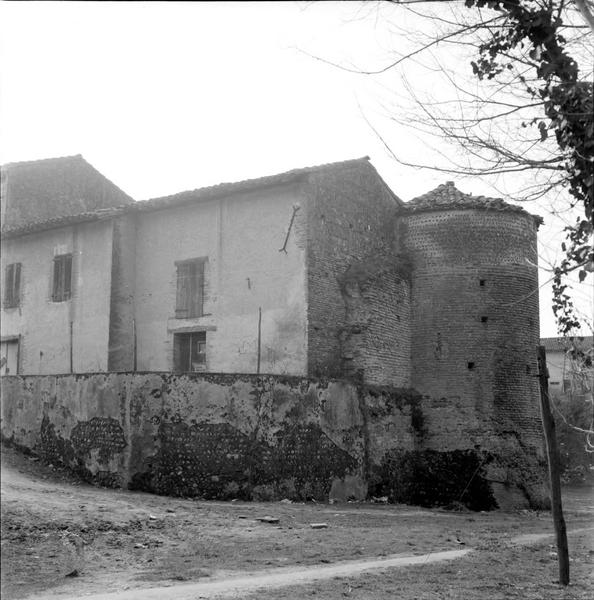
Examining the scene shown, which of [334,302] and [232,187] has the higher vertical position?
[232,187]

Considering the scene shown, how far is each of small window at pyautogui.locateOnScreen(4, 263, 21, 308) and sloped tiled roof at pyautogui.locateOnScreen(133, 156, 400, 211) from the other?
5138 mm

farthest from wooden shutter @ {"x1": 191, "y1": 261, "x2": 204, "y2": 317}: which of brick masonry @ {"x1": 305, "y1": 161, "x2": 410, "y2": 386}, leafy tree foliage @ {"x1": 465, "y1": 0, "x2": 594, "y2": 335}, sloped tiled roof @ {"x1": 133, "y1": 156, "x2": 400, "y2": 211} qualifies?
leafy tree foliage @ {"x1": 465, "y1": 0, "x2": 594, "y2": 335}

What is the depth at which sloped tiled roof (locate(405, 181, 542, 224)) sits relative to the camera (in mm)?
22391

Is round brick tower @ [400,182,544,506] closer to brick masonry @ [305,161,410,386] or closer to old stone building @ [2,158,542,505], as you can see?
old stone building @ [2,158,542,505]

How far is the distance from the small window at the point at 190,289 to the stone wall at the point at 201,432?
4.61m

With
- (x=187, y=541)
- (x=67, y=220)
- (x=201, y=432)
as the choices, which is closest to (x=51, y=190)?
(x=67, y=220)

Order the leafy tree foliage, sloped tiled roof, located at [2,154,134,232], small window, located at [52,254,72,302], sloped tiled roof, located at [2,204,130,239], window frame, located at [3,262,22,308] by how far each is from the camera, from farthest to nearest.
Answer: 1. sloped tiled roof, located at [2,154,134,232]
2. window frame, located at [3,262,22,308]
3. small window, located at [52,254,72,302]
4. sloped tiled roof, located at [2,204,130,239]
5. the leafy tree foliage

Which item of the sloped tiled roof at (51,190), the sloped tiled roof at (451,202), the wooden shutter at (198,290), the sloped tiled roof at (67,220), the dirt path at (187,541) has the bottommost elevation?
the dirt path at (187,541)

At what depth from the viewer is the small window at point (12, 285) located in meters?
24.6

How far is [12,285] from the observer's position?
24.8m

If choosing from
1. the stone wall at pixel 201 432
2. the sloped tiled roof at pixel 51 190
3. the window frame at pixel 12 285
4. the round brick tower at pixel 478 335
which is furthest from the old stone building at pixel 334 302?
the sloped tiled roof at pixel 51 190

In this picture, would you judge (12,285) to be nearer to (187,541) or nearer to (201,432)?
(201,432)

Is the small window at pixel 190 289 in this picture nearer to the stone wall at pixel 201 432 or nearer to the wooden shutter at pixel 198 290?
the wooden shutter at pixel 198 290

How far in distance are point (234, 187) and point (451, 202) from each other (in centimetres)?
624
